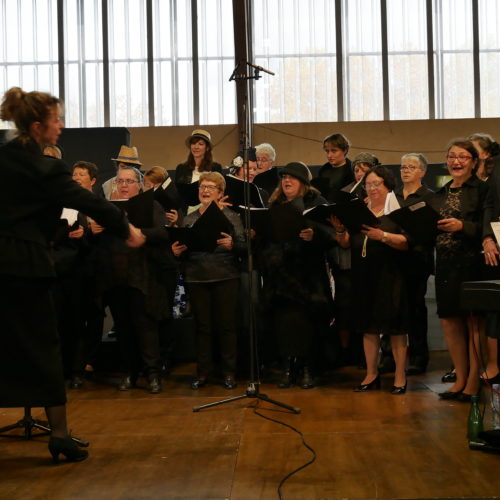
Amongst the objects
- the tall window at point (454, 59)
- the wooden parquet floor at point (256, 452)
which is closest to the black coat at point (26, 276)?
the wooden parquet floor at point (256, 452)

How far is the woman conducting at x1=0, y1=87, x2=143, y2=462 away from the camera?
3012 mm

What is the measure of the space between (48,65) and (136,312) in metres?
8.31

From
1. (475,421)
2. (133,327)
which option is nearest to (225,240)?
(133,327)

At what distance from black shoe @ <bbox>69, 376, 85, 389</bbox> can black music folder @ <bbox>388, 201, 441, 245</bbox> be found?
91.5 inches

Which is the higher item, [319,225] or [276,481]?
[319,225]

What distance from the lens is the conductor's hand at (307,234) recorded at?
477cm

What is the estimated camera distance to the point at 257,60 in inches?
470

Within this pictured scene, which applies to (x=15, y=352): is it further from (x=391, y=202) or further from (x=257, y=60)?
(x=257, y=60)

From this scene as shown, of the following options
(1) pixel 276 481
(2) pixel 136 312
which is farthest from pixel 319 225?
(1) pixel 276 481

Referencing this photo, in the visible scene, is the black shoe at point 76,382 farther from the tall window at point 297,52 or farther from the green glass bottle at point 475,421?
the tall window at point 297,52

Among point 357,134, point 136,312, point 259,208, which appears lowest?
point 136,312

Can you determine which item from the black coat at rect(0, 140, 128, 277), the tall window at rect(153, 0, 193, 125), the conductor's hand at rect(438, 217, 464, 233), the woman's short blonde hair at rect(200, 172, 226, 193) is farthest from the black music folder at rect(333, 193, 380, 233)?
the tall window at rect(153, 0, 193, 125)

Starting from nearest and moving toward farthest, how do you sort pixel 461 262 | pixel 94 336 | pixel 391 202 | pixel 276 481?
pixel 276 481 < pixel 461 262 < pixel 391 202 < pixel 94 336

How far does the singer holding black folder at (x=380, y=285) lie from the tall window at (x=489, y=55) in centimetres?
791
